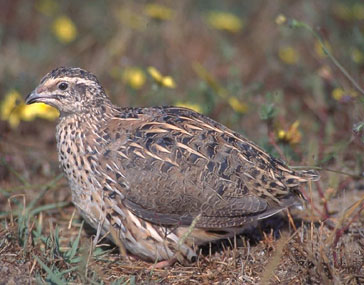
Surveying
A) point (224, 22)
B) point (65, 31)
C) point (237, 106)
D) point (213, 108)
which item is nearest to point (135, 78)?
point (213, 108)

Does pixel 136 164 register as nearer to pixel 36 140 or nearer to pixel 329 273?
pixel 329 273

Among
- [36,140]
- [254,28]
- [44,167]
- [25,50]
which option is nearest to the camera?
[44,167]

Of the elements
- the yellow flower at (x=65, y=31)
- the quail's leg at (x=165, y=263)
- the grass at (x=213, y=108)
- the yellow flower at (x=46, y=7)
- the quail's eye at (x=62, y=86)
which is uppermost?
the yellow flower at (x=46, y=7)

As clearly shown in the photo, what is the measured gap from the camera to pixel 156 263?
14.7 ft

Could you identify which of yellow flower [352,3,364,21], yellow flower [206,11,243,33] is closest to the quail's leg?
yellow flower [206,11,243,33]

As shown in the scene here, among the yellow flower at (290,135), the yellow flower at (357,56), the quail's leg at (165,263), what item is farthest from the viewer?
the yellow flower at (357,56)

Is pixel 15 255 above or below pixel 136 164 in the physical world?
below

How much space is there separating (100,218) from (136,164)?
1.61ft

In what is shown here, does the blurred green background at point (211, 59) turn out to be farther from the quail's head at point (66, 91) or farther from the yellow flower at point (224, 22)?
the quail's head at point (66, 91)

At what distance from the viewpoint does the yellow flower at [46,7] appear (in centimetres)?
885

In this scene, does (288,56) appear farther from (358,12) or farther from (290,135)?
(290,135)

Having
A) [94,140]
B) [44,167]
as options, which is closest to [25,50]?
[44,167]

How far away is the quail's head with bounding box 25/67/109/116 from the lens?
4.66 meters

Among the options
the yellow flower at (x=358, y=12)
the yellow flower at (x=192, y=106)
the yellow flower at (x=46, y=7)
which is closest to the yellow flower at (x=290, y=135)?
the yellow flower at (x=192, y=106)
